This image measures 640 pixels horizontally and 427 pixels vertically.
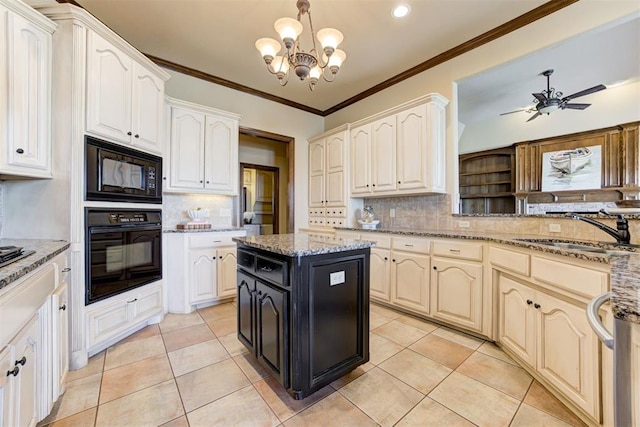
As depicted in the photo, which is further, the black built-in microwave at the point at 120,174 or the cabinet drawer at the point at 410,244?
the cabinet drawer at the point at 410,244

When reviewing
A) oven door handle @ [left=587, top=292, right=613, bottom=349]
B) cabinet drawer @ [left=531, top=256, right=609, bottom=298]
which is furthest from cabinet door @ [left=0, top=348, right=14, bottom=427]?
cabinet drawer @ [left=531, top=256, right=609, bottom=298]

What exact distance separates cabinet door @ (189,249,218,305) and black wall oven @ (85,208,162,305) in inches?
15.6

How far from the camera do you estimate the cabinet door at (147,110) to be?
7.41 ft

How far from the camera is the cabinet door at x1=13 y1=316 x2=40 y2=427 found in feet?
3.25

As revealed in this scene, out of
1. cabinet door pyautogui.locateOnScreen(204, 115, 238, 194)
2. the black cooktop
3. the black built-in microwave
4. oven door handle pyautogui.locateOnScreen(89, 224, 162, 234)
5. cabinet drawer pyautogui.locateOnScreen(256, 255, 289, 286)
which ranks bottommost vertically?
cabinet drawer pyautogui.locateOnScreen(256, 255, 289, 286)

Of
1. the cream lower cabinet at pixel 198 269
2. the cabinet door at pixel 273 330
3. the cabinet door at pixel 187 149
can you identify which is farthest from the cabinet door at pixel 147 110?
the cabinet door at pixel 273 330

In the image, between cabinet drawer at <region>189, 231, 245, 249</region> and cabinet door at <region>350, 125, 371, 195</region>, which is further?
cabinet door at <region>350, 125, 371, 195</region>

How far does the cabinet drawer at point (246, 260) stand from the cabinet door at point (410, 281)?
173 cm

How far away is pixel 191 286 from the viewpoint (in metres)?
2.93

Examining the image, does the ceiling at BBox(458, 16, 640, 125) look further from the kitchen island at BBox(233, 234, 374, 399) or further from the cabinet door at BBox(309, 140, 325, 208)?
the kitchen island at BBox(233, 234, 374, 399)

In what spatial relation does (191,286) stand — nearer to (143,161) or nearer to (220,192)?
(220,192)

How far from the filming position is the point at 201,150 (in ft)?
10.5

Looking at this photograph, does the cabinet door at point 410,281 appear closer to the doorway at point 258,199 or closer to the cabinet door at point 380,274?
the cabinet door at point 380,274

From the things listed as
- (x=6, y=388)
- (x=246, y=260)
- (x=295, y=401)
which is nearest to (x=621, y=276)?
(x=295, y=401)
